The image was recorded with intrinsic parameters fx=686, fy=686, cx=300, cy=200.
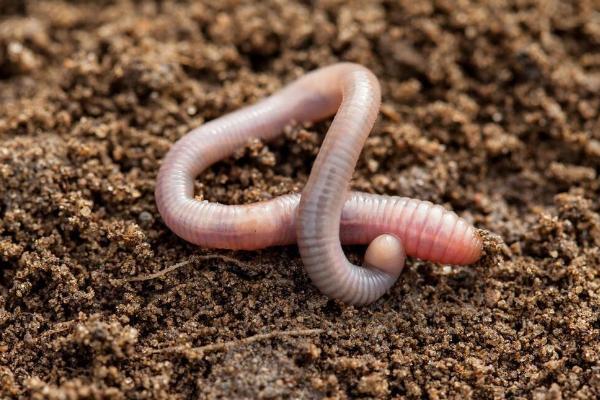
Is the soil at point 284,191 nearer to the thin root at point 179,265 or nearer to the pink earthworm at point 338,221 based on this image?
the thin root at point 179,265

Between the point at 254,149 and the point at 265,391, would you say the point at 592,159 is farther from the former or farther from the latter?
the point at 265,391

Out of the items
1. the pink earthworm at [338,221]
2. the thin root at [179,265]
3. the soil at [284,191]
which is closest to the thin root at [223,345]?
the soil at [284,191]

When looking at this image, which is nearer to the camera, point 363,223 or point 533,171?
point 363,223

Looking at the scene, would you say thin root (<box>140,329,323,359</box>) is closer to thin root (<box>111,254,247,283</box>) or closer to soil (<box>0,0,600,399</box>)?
soil (<box>0,0,600,399</box>)

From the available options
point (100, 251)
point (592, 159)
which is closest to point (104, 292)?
point (100, 251)

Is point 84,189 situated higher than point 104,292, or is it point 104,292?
point 84,189

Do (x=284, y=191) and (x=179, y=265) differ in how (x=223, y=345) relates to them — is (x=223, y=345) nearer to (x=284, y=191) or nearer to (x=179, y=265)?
(x=179, y=265)

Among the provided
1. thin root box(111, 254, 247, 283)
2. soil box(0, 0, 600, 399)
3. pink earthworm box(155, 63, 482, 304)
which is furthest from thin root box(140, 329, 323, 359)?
thin root box(111, 254, 247, 283)
